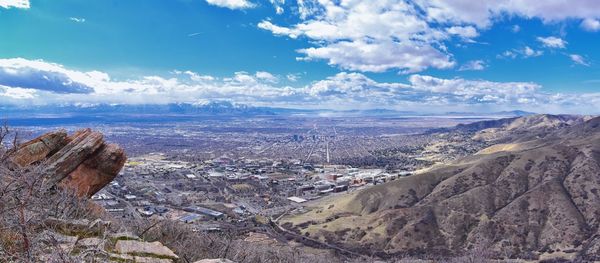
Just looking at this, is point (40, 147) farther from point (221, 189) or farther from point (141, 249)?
point (221, 189)

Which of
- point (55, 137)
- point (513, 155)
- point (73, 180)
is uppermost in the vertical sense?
point (55, 137)

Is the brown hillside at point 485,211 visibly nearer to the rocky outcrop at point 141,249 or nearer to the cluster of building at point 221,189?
the cluster of building at point 221,189

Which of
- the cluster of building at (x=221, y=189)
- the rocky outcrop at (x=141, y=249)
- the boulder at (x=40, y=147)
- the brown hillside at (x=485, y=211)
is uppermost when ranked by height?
the boulder at (x=40, y=147)

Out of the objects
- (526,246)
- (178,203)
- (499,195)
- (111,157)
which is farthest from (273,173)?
(111,157)

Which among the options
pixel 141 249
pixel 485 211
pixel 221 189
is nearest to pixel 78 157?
pixel 141 249

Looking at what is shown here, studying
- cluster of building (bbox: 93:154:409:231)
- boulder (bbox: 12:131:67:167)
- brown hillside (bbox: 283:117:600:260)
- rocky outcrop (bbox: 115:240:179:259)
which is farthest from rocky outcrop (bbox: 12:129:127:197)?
brown hillside (bbox: 283:117:600:260)

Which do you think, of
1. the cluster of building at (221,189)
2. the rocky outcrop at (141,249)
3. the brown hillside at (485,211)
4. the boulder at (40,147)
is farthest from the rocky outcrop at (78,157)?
the brown hillside at (485,211)

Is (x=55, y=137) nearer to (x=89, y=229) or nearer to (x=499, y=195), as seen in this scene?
(x=89, y=229)

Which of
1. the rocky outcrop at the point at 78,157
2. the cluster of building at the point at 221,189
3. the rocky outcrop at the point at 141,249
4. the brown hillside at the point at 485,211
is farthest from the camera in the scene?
the cluster of building at the point at 221,189

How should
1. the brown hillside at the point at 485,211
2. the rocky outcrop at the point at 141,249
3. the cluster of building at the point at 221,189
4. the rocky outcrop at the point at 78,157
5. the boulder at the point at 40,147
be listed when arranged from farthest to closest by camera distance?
the cluster of building at the point at 221,189 → the brown hillside at the point at 485,211 → the rocky outcrop at the point at 78,157 → the boulder at the point at 40,147 → the rocky outcrop at the point at 141,249

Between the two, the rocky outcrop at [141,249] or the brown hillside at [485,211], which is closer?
the rocky outcrop at [141,249]
